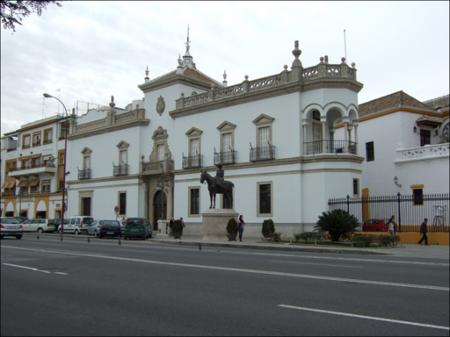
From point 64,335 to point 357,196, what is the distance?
28705 millimetres

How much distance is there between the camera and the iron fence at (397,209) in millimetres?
30203

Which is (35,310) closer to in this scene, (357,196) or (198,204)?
(357,196)

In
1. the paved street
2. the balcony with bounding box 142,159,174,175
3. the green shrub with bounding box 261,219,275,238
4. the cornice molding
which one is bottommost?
the paved street

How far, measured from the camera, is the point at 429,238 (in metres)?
26.8

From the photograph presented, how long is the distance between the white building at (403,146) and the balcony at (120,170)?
21582mm

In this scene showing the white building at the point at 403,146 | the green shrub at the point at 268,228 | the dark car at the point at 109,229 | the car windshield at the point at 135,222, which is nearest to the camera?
the green shrub at the point at 268,228

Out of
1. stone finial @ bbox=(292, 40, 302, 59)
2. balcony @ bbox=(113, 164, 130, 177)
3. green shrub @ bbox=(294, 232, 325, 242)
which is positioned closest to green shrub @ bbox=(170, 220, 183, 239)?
green shrub @ bbox=(294, 232, 325, 242)

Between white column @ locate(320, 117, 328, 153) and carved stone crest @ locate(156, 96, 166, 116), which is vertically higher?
carved stone crest @ locate(156, 96, 166, 116)

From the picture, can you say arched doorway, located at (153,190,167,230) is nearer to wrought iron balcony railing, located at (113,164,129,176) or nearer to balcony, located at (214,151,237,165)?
wrought iron balcony railing, located at (113,164,129,176)

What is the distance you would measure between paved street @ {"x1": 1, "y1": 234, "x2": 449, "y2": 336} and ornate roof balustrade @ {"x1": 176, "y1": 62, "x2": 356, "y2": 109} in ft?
67.8

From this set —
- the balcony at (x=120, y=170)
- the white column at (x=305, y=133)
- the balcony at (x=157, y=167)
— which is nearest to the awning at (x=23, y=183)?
the balcony at (x=120, y=170)

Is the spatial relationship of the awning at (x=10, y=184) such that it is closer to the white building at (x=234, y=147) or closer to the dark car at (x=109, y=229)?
the white building at (x=234, y=147)

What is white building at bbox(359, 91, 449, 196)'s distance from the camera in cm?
3453

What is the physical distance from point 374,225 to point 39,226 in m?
33.5
